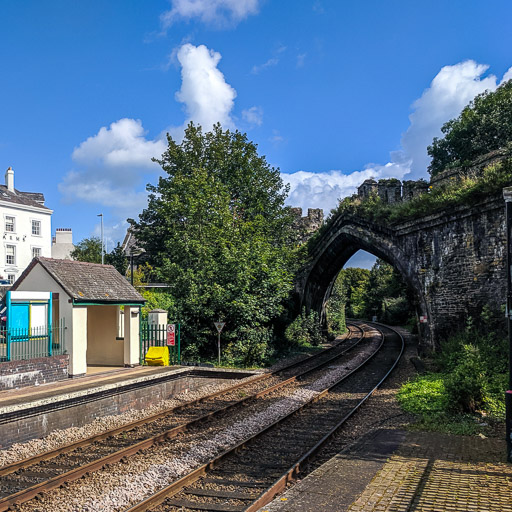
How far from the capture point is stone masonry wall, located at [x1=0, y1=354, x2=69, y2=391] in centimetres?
1120

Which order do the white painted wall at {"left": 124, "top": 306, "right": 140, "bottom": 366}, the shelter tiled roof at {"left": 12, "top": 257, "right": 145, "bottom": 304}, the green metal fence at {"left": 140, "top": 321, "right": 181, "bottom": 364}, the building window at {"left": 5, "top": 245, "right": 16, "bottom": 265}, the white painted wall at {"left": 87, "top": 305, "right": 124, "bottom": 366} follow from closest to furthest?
the shelter tiled roof at {"left": 12, "top": 257, "right": 145, "bottom": 304}, the white painted wall at {"left": 124, "top": 306, "right": 140, "bottom": 366}, the white painted wall at {"left": 87, "top": 305, "right": 124, "bottom": 366}, the green metal fence at {"left": 140, "top": 321, "right": 181, "bottom": 364}, the building window at {"left": 5, "top": 245, "right": 16, "bottom": 265}

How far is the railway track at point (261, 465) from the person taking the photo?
6309 mm

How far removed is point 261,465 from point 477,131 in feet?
99.6

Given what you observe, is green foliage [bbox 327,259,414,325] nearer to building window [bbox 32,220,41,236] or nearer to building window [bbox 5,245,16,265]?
building window [bbox 32,220,41,236]

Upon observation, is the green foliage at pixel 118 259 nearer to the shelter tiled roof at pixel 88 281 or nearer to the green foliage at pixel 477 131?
the shelter tiled roof at pixel 88 281

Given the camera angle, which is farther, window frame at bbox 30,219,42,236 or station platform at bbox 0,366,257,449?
window frame at bbox 30,219,42,236

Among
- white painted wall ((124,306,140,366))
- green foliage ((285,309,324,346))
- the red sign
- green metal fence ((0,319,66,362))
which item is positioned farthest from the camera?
green foliage ((285,309,324,346))

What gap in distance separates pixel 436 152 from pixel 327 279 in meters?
15.7

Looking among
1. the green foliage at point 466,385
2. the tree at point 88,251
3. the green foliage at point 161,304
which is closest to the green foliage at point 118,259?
the tree at point 88,251

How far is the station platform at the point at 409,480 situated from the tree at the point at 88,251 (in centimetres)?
3728

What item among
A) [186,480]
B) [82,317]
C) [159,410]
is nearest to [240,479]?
[186,480]

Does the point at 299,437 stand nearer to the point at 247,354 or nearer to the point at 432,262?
the point at 247,354

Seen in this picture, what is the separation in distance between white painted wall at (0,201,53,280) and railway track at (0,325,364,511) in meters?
31.0

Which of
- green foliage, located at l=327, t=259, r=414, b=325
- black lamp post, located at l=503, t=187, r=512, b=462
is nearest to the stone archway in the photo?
green foliage, located at l=327, t=259, r=414, b=325
